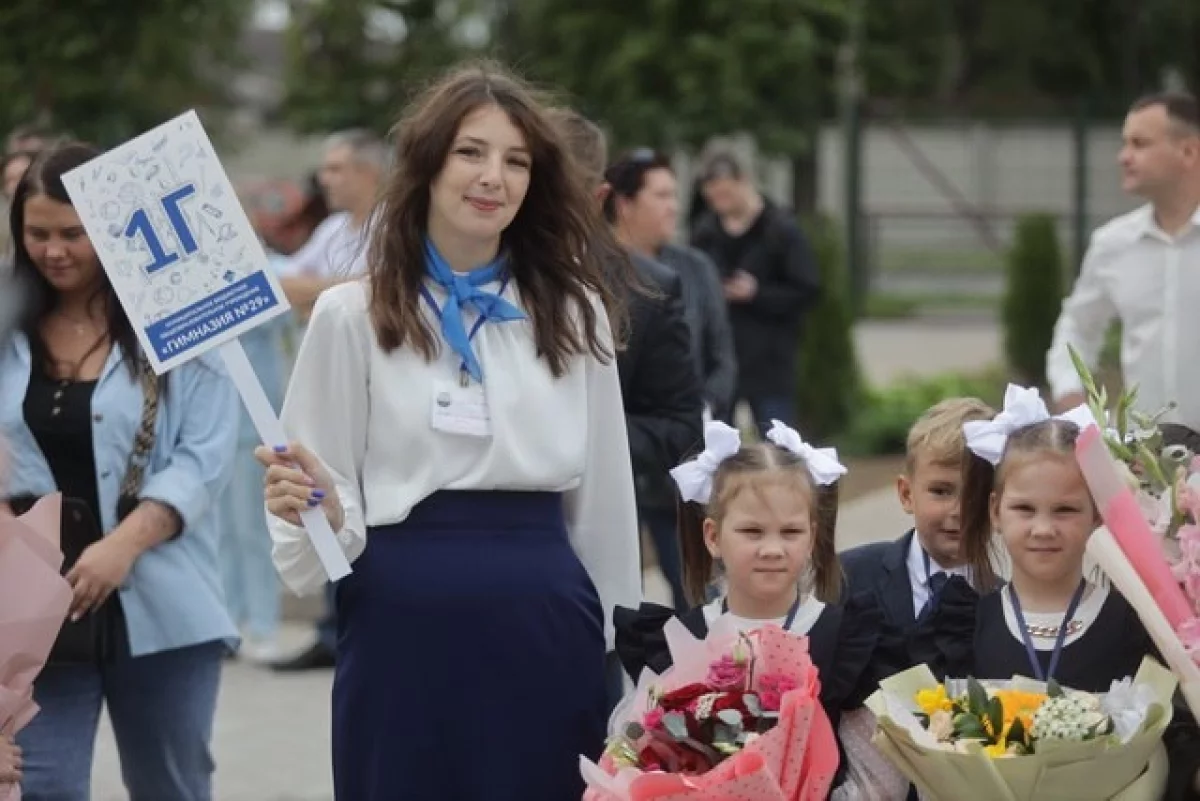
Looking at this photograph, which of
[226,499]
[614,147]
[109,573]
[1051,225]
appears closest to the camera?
[109,573]

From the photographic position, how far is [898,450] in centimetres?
1697

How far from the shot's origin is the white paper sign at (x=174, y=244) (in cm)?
469

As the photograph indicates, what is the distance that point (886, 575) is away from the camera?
5.31 metres

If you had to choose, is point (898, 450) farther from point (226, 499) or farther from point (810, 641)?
point (810, 641)

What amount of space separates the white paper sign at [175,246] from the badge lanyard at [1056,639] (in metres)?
1.49

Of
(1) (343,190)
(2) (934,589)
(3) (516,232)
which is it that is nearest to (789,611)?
(2) (934,589)

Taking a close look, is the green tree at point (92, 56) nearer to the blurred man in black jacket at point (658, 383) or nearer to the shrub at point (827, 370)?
the shrub at point (827, 370)

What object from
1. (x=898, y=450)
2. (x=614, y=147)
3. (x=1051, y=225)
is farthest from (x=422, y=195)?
(x=614, y=147)

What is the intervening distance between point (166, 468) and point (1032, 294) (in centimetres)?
1643

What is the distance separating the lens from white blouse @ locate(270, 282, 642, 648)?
4648 millimetres

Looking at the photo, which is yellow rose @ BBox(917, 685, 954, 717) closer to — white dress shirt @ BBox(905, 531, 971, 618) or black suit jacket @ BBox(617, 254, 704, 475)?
white dress shirt @ BBox(905, 531, 971, 618)

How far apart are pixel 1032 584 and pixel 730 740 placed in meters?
0.74

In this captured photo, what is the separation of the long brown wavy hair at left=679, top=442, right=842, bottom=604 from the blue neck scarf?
0.52 m

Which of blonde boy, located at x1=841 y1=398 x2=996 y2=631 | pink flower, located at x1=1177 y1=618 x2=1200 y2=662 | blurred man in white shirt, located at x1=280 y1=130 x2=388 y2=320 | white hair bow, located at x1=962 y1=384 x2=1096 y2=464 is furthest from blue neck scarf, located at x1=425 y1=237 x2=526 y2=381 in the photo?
blurred man in white shirt, located at x1=280 y1=130 x2=388 y2=320
